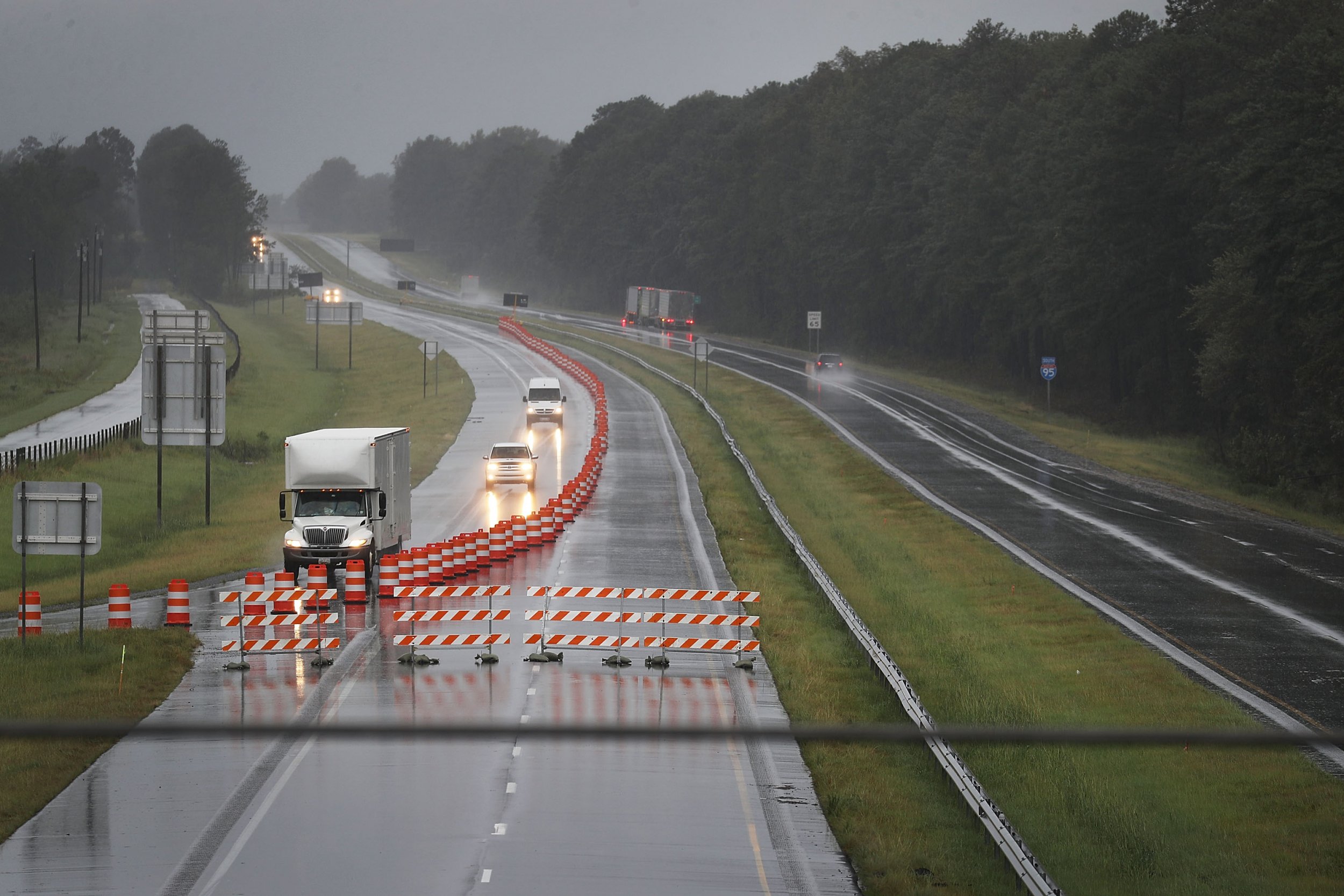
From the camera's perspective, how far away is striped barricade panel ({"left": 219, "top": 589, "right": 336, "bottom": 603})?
22750 mm

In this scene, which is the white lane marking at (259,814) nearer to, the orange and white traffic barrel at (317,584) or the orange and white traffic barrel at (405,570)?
the orange and white traffic barrel at (317,584)

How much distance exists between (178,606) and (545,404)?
40.5 metres

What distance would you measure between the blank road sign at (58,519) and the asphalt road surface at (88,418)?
1183 inches

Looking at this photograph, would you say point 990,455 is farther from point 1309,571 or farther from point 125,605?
point 125,605

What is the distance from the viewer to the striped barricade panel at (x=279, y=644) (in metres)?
22.8

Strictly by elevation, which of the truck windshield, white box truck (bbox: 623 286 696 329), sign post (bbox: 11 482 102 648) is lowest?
the truck windshield

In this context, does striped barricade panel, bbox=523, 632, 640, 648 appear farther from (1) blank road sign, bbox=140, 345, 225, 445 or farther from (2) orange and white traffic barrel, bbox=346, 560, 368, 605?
(1) blank road sign, bbox=140, 345, 225, 445

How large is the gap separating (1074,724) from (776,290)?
4562 inches

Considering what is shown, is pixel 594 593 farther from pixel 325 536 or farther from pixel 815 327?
pixel 815 327

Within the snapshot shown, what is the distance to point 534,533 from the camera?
35219 millimetres

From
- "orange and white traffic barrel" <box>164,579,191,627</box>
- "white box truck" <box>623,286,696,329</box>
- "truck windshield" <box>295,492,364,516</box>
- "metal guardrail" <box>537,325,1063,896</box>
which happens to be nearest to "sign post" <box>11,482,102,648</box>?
"orange and white traffic barrel" <box>164,579,191,627</box>

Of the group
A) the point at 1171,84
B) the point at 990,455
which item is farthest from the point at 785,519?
the point at 1171,84

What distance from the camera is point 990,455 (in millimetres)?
57406

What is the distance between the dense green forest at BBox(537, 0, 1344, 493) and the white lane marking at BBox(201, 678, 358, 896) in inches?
1504
